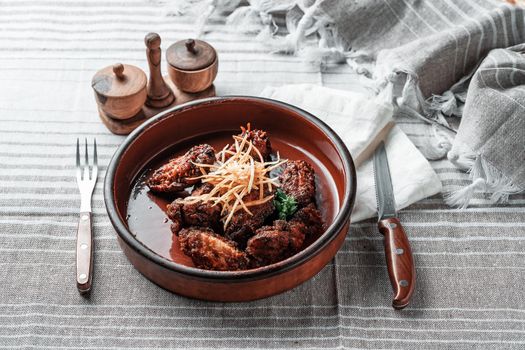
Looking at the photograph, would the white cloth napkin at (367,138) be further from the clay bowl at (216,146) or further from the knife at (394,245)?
the clay bowl at (216,146)

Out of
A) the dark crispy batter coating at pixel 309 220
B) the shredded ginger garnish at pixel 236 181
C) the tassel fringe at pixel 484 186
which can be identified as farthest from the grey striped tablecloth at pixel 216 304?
the shredded ginger garnish at pixel 236 181

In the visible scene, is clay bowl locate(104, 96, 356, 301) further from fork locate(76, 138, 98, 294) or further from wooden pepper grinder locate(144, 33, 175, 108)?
wooden pepper grinder locate(144, 33, 175, 108)

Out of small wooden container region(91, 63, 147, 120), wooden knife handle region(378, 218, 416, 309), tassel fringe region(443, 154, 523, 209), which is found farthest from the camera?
small wooden container region(91, 63, 147, 120)

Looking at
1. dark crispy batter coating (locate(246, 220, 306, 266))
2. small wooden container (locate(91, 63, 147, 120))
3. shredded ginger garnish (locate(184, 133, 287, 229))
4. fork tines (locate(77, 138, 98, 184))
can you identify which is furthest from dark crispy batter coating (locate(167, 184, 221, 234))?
small wooden container (locate(91, 63, 147, 120))

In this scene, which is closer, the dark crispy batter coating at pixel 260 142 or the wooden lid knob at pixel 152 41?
the dark crispy batter coating at pixel 260 142

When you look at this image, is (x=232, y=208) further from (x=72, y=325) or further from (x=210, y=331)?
(x=72, y=325)

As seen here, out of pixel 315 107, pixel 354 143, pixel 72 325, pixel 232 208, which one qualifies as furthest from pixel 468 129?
pixel 72 325
